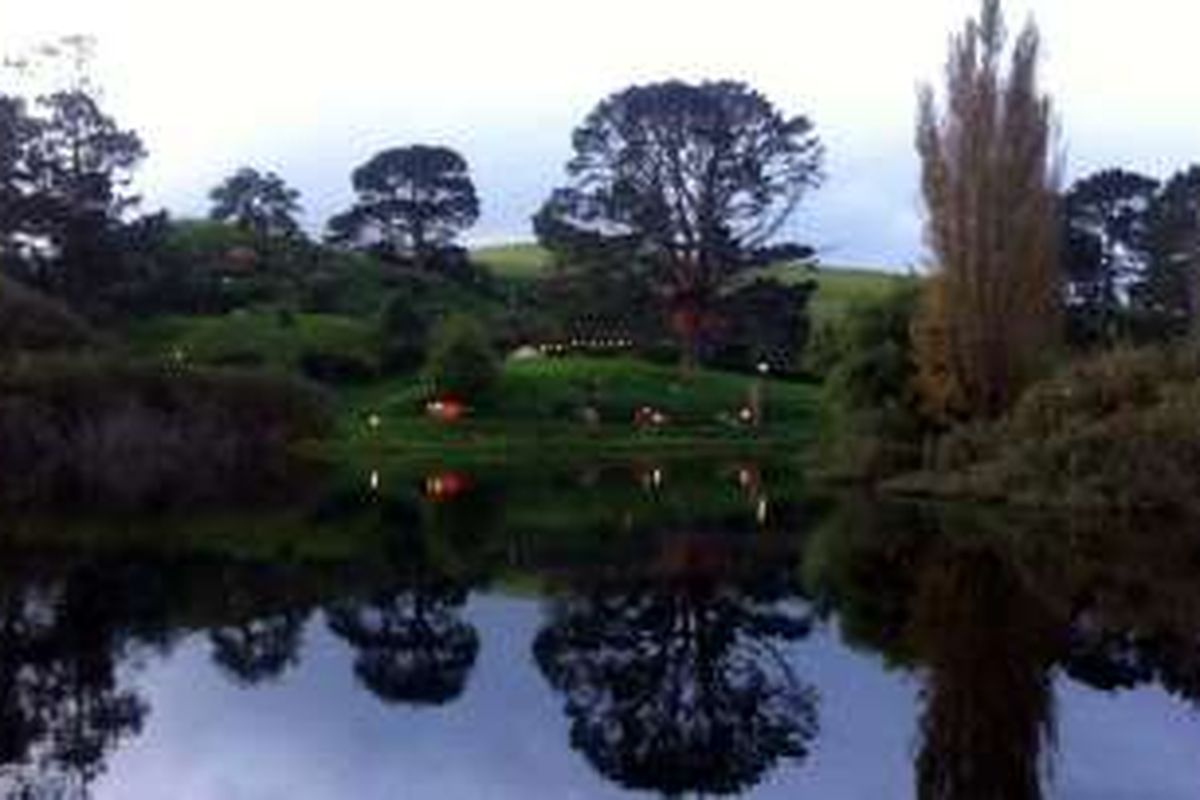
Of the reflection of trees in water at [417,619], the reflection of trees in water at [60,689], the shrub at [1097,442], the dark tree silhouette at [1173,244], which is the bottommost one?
the reflection of trees in water at [417,619]

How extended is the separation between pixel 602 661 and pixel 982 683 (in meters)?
3.91

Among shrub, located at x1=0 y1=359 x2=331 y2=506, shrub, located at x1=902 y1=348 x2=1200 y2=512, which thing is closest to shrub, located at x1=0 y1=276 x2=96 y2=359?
shrub, located at x1=0 y1=359 x2=331 y2=506

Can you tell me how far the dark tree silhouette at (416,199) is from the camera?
10994cm

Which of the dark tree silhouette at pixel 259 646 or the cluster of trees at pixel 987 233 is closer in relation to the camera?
the dark tree silhouette at pixel 259 646

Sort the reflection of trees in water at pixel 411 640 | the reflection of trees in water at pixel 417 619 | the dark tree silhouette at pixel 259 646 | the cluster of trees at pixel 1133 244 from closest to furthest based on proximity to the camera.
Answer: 1. the reflection of trees in water at pixel 411 640
2. the reflection of trees in water at pixel 417 619
3. the dark tree silhouette at pixel 259 646
4. the cluster of trees at pixel 1133 244

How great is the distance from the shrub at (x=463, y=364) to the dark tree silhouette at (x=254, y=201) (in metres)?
45.1

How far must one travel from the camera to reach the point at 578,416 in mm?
71750

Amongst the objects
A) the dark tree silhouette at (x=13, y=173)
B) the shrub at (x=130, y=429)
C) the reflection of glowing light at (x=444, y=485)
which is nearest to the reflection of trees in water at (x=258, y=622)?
the reflection of glowing light at (x=444, y=485)

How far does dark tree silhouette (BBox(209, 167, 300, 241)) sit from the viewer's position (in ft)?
384

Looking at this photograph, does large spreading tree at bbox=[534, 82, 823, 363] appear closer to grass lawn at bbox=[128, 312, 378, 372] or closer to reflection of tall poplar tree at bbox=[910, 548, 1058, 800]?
grass lawn at bbox=[128, 312, 378, 372]

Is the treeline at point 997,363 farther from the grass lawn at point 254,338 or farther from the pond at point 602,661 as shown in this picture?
the grass lawn at point 254,338

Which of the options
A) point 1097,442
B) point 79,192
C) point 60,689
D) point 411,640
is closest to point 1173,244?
point 79,192

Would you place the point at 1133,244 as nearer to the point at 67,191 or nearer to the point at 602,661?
the point at 67,191

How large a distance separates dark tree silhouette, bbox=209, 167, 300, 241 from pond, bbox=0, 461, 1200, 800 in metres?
81.4
